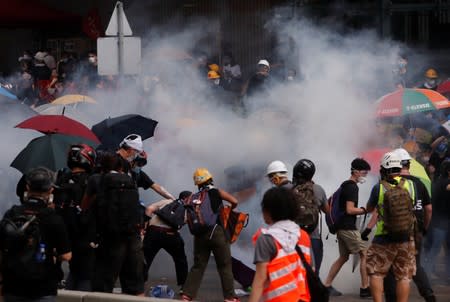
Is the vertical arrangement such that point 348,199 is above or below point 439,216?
above

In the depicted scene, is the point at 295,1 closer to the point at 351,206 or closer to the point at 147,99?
the point at 147,99

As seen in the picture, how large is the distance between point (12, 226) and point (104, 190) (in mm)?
2077

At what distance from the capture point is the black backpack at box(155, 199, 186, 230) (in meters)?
10.7

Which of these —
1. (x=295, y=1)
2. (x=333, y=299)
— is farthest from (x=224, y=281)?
(x=295, y=1)

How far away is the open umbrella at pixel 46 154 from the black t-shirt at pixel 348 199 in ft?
8.56

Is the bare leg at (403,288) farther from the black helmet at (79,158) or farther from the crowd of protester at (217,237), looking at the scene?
the black helmet at (79,158)

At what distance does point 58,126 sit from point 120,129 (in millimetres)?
1042

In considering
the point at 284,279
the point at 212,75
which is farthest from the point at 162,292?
the point at 212,75

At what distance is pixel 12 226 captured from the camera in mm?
7133

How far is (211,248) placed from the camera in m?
10.4

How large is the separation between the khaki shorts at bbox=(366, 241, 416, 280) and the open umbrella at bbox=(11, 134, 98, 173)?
3.03m

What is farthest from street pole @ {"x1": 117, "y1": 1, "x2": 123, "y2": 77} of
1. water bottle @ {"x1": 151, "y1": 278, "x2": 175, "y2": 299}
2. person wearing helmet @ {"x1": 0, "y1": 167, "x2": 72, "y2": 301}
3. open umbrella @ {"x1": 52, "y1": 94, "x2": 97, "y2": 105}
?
person wearing helmet @ {"x1": 0, "y1": 167, "x2": 72, "y2": 301}

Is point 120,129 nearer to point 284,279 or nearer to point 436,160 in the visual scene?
point 436,160

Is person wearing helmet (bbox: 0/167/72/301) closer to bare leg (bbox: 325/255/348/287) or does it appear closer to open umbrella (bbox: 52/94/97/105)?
bare leg (bbox: 325/255/348/287)
